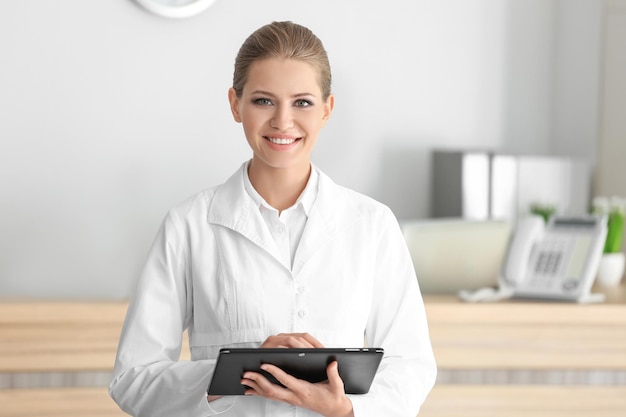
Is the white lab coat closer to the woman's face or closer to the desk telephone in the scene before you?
the woman's face

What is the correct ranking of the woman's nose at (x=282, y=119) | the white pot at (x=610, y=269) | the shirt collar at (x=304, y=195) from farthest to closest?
the white pot at (x=610, y=269), the shirt collar at (x=304, y=195), the woman's nose at (x=282, y=119)

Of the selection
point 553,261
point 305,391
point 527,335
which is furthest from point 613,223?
point 305,391

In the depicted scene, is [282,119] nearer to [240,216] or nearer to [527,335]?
[240,216]

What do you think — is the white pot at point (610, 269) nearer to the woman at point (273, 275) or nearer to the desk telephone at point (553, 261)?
the desk telephone at point (553, 261)

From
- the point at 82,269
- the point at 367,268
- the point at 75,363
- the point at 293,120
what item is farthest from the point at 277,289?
the point at 82,269

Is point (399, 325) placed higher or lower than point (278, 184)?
lower

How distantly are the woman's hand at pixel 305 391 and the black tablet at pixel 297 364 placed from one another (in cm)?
1

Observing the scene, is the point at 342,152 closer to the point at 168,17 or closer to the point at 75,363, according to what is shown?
the point at 168,17

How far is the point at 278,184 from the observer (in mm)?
1661

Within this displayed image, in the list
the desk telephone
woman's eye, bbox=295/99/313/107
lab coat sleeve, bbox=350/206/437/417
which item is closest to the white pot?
the desk telephone

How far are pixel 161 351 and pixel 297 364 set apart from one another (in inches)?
11.4

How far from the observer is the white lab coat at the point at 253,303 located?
1.58 meters

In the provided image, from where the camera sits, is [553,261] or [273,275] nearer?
[273,275]

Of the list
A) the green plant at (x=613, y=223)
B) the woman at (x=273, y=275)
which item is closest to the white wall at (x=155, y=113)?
the green plant at (x=613, y=223)
